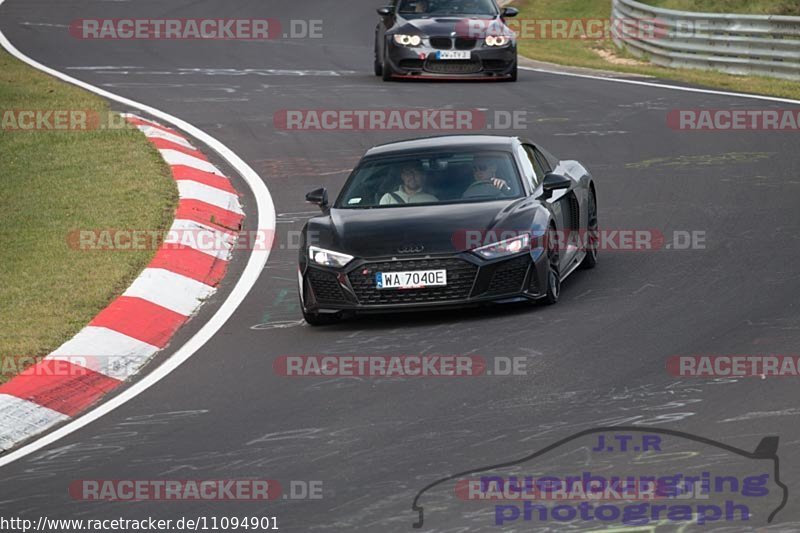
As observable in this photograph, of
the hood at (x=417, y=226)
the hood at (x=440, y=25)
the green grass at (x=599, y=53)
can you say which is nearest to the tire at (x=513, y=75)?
the hood at (x=440, y=25)

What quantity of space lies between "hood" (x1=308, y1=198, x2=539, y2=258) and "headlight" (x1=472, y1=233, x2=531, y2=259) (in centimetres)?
9

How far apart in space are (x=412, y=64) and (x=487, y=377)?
1626 cm

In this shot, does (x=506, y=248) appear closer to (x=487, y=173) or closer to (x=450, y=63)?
(x=487, y=173)

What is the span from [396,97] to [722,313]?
490 inches

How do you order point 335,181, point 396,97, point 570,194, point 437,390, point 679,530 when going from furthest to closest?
point 396,97, point 335,181, point 570,194, point 437,390, point 679,530

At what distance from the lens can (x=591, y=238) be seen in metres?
13.2

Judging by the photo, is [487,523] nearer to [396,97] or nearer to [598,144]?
[598,144]

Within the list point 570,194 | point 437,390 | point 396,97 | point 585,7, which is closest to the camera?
point 437,390

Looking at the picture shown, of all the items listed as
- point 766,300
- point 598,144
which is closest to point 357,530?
point 766,300

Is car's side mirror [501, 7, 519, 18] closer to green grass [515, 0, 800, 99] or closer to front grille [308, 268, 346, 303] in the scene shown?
green grass [515, 0, 800, 99]

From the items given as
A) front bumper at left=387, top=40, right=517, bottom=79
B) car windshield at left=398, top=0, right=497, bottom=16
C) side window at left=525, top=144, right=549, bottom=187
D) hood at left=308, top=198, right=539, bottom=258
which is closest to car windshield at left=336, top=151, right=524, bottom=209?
hood at left=308, top=198, right=539, bottom=258

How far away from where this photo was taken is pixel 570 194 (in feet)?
42.5

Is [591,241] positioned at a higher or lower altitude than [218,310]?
higher

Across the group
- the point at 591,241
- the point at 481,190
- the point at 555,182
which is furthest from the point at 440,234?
the point at 591,241
